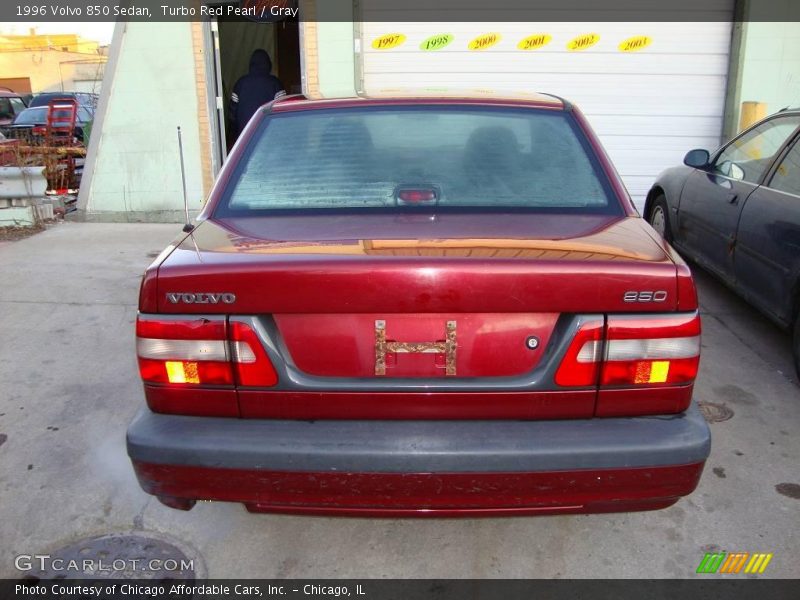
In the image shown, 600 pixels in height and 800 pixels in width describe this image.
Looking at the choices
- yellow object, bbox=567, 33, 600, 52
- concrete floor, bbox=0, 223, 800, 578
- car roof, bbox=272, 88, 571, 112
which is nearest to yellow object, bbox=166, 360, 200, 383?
concrete floor, bbox=0, 223, 800, 578

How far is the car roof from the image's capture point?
3.10m

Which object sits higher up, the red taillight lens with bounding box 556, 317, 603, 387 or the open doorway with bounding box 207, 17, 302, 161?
the open doorway with bounding box 207, 17, 302, 161

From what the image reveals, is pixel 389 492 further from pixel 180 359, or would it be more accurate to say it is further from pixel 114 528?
pixel 114 528

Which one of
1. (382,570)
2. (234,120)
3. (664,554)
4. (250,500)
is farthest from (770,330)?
(234,120)

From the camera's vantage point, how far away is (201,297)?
213cm

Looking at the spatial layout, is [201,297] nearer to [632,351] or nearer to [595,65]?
[632,351]

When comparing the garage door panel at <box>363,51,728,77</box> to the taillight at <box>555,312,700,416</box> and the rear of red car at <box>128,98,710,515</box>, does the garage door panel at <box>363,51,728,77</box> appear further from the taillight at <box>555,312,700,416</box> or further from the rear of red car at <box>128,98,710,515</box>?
the taillight at <box>555,312,700,416</box>

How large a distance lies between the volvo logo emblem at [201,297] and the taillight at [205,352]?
0.06m

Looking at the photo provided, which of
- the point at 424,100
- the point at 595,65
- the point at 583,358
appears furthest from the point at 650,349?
the point at 595,65

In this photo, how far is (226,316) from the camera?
215 cm

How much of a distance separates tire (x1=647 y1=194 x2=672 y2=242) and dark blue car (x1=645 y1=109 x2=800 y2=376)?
0.09 meters

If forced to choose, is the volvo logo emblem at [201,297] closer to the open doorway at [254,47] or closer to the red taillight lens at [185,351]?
the red taillight lens at [185,351]

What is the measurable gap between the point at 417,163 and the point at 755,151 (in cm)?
352

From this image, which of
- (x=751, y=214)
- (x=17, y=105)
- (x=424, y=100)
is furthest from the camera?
(x=17, y=105)
